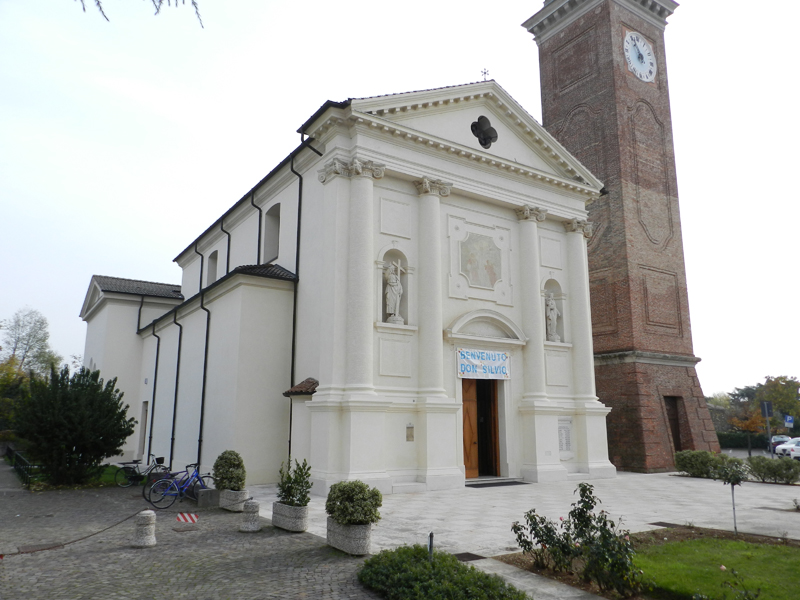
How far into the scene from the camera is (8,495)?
14562 millimetres

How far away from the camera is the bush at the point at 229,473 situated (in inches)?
459

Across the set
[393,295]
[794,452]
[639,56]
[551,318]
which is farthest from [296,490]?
[794,452]

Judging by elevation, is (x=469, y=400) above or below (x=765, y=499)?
above

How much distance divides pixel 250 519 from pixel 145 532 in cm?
158

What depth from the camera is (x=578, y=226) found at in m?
20.4

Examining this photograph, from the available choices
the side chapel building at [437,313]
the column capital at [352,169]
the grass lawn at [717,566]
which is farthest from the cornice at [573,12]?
the grass lawn at [717,566]

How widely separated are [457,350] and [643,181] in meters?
12.8

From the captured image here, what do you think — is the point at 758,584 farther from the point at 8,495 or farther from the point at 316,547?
the point at 8,495

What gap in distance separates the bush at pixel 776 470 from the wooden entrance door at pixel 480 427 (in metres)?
7.76

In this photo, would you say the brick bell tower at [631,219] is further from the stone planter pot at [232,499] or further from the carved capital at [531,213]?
the stone planter pot at [232,499]

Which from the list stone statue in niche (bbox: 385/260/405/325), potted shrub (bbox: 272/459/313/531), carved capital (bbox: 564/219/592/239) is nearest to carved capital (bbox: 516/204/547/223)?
carved capital (bbox: 564/219/592/239)

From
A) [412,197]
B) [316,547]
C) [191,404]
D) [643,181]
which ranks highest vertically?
[643,181]

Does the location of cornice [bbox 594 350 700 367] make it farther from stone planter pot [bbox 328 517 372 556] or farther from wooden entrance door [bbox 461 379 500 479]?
stone planter pot [bbox 328 517 372 556]

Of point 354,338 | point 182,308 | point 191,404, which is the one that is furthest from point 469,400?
point 182,308
